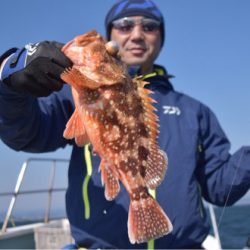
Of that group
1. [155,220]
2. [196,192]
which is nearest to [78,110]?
[155,220]

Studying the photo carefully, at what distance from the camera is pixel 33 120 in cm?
311

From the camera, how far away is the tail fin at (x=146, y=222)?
220 cm

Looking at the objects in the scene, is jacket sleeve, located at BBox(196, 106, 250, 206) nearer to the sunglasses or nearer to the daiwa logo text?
the daiwa logo text

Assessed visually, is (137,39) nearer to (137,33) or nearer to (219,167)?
(137,33)

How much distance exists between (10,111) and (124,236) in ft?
4.53

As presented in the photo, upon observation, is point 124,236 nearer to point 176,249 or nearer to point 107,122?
point 176,249

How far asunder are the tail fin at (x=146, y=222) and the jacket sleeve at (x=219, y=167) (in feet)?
5.06

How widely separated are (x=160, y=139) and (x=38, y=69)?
151cm

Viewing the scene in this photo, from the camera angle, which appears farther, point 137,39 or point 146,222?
point 137,39

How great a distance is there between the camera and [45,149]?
3.48 metres

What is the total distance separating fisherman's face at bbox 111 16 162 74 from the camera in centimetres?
407

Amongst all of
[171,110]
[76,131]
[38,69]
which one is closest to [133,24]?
[171,110]

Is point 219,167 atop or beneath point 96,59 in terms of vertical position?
beneath

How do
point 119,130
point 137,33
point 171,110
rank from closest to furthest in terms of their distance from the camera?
point 119,130 < point 171,110 < point 137,33
